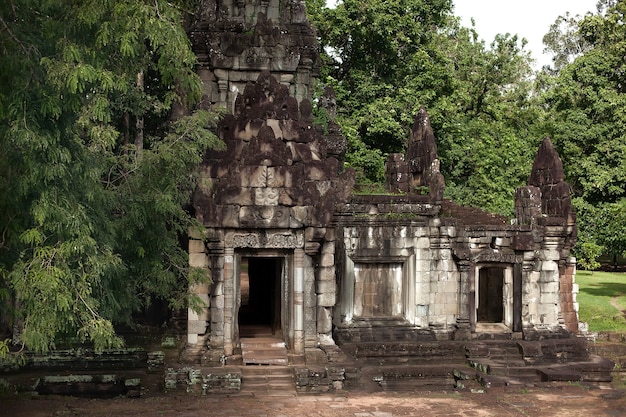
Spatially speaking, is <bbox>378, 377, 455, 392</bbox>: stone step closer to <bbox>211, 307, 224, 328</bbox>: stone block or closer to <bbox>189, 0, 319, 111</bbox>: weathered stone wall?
<bbox>211, 307, 224, 328</bbox>: stone block

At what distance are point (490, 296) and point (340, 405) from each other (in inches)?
371

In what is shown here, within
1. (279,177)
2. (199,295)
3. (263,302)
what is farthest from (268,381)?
(263,302)

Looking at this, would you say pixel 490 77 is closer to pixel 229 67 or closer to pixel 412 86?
pixel 412 86

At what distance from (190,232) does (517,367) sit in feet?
26.8

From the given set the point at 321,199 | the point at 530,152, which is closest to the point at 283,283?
the point at 321,199

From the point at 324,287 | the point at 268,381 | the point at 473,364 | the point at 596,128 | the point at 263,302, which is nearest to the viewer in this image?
the point at 268,381

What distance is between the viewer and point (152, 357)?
16.2 m

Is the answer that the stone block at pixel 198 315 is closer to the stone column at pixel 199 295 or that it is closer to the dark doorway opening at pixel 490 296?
the stone column at pixel 199 295

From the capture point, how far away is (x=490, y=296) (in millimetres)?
21828

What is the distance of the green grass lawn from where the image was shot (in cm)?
2412

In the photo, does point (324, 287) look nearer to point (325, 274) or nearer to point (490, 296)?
point (325, 274)

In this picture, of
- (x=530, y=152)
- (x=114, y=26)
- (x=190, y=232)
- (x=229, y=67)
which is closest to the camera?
(x=114, y=26)

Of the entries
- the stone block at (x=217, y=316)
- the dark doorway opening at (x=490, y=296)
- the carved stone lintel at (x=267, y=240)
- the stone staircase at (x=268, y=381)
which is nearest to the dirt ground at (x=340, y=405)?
the stone staircase at (x=268, y=381)

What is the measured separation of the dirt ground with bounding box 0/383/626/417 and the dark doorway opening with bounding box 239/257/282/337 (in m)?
2.90
